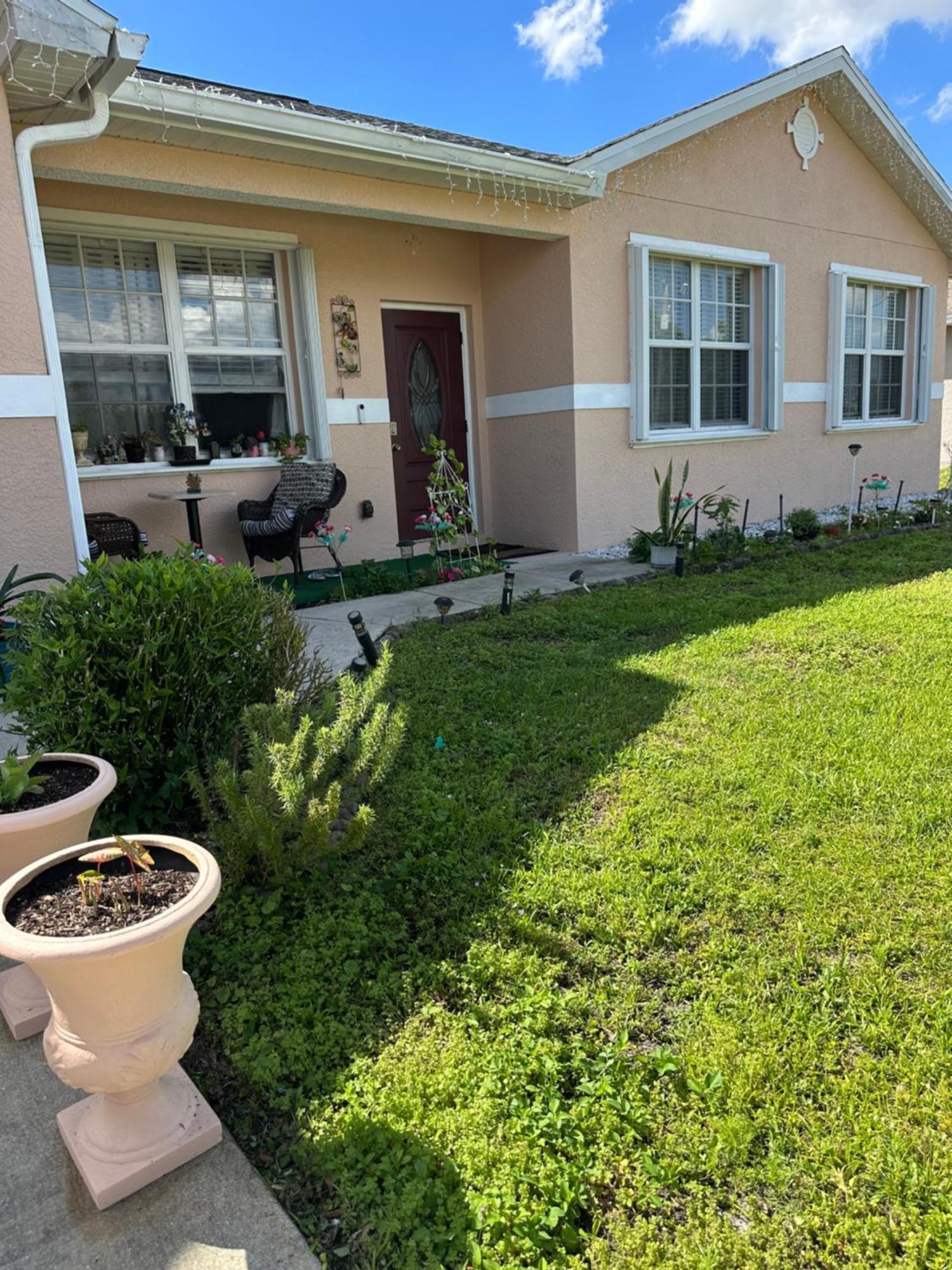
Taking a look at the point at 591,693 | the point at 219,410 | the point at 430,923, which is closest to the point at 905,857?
the point at 430,923

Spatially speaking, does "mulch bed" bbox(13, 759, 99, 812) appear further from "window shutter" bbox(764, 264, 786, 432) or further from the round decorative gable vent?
the round decorative gable vent

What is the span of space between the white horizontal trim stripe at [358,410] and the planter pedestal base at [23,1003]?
5.65 metres

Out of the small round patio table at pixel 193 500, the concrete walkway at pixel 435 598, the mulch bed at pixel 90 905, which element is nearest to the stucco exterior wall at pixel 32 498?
the small round patio table at pixel 193 500

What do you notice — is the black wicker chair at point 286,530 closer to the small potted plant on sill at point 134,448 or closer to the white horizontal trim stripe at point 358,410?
the white horizontal trim stripe at point 358,410

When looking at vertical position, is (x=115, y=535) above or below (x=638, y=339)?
below

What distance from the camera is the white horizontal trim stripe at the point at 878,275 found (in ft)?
30.9

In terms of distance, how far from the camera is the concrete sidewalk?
4.84 feet

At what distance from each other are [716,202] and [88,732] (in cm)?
795

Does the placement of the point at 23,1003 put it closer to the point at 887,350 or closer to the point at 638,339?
the point at 638,339

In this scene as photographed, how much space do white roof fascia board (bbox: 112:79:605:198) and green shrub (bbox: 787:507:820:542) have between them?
145 inches

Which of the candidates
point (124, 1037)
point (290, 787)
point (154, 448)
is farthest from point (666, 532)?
point (124, 1037)

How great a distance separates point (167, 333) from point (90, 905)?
19.0 ft

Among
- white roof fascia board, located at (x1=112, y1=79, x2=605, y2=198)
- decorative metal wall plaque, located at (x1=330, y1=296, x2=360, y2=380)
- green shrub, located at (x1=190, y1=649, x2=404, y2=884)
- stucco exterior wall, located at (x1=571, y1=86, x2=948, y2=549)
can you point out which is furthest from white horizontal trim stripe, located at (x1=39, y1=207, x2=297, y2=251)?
green shrub, located at (x1=190, y1=649, x2=404, y2=884)

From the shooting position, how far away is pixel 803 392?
9281mm
